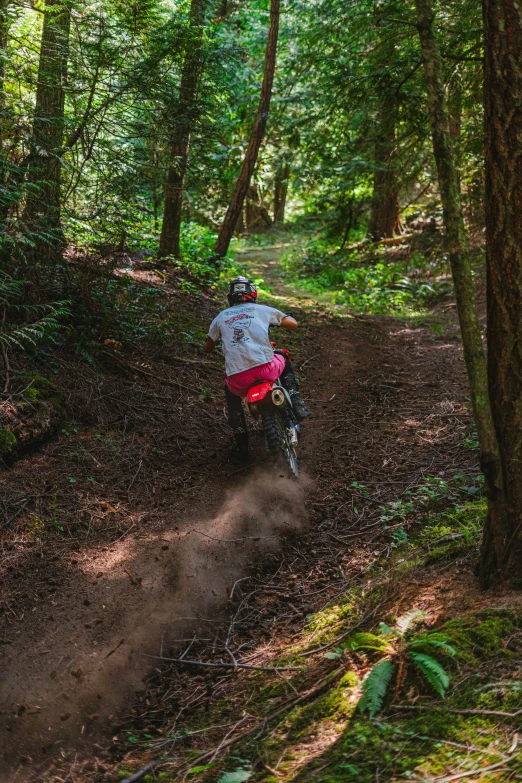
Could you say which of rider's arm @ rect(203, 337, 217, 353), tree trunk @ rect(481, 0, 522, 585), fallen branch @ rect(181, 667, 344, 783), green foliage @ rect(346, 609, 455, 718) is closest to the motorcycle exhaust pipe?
rider's arm @ rect(203, 337, 217, 353)

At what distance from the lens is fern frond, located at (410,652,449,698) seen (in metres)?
3.24

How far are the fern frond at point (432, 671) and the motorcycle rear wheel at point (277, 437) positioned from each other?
3646 millimetres

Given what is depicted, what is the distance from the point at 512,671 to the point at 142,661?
104 inches

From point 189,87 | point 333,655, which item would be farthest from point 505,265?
point 189,87

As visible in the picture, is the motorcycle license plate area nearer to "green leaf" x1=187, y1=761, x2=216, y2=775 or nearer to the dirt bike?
the dirt bike

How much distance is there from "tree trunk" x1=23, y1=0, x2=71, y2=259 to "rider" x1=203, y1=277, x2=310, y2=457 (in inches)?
100

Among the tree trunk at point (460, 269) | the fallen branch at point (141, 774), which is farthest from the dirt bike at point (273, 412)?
A: the fallen branch at point (141, 774)

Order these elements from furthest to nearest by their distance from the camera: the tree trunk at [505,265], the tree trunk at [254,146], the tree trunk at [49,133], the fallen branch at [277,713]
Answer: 1. the tree trunk at [254,146]
2. the tree trunk at [49,133]
3. the tree trunk at [505,265]
4. the fallen branch at [277,713]

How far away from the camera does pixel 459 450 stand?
7770 mm

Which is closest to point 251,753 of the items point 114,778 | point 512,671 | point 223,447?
point 114,778

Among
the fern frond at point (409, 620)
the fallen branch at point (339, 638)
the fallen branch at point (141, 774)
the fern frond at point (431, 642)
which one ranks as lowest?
the fallen branch at point (141, 774)

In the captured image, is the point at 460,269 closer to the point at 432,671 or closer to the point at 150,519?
the point at 432,671

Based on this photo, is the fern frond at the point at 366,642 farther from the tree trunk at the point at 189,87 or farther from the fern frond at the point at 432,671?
the tree trunk at the point at 189,87

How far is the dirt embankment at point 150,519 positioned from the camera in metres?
4.29
